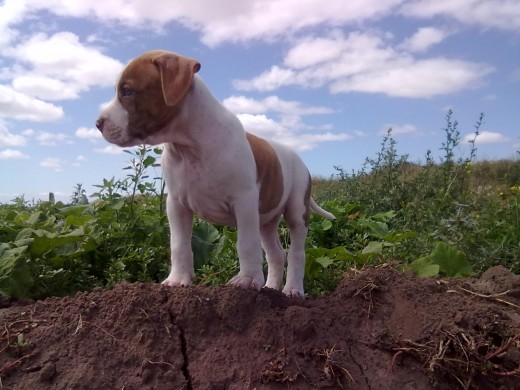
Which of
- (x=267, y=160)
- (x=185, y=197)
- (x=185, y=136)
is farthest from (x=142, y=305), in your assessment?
(x=267, y=160)

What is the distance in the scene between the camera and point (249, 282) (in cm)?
297

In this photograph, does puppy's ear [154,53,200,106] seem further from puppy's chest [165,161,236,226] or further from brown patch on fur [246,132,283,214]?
brown patch on fur [246,132,283,214]

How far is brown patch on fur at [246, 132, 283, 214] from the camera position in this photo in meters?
3.23

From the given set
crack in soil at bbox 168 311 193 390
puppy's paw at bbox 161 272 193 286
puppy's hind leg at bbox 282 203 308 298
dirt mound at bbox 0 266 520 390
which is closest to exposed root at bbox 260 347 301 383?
dirt mound at bbox 0 266 520 390

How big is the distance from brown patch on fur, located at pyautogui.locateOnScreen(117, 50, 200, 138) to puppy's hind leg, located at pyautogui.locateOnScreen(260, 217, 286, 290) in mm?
1203

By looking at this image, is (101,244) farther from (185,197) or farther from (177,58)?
(177,58)

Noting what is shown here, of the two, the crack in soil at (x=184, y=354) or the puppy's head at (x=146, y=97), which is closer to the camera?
→ the crack in soil at (x=184, y=354)

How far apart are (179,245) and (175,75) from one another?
3.06 feet

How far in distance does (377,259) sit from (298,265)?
2.87 feet

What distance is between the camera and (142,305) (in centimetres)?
271

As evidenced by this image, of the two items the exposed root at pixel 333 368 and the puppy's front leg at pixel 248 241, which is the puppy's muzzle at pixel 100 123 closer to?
the puppy's front leg at pixel 248 241

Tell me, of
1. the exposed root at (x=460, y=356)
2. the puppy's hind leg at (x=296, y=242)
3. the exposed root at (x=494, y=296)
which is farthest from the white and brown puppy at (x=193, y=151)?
the exposed root at (x=494, y=296)

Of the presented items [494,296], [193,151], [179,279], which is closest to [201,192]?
[193,151]

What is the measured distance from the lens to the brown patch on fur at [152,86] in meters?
2.78
